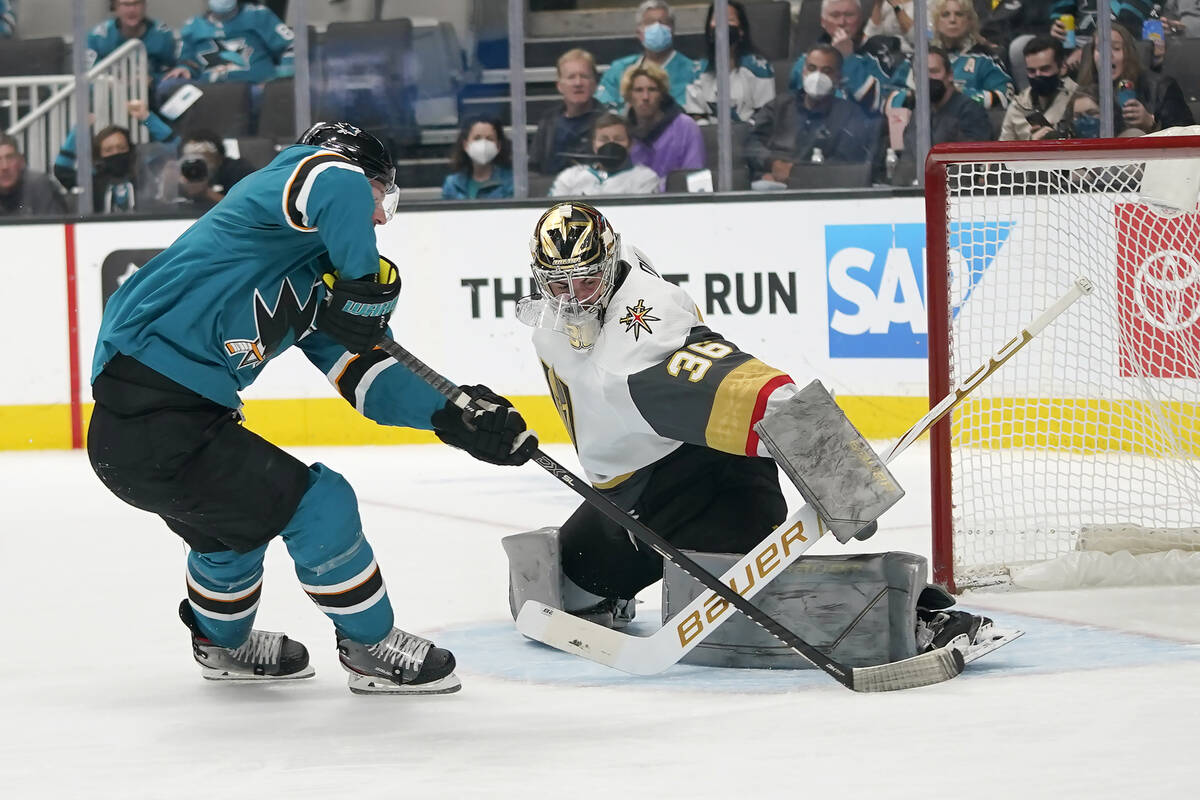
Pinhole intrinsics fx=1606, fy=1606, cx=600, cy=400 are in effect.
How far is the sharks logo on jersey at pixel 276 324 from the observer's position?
2.48 meters

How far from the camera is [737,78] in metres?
6.14

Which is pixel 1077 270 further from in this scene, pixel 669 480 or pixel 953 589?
pixel 669 480

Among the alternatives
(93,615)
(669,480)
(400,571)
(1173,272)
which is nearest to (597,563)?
(669,480)

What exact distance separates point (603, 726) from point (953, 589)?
1.21 m

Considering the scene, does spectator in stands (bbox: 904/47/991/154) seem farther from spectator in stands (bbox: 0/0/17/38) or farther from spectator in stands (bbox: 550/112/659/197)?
spectator in stands (bbox: 0/0/17/38)

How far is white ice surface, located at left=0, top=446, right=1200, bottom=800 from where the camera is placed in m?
2.01

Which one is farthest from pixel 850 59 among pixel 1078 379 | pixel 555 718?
pixel 555 718

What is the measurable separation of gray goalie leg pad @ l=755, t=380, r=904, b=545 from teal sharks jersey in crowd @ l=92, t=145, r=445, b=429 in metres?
0.66

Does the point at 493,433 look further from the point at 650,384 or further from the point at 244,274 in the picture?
the point at 244,274

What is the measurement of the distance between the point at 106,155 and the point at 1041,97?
363cm

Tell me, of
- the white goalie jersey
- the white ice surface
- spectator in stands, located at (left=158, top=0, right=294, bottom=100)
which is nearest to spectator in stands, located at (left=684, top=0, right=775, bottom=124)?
spectator in stands, located at (left=158, top=0, right=294, bottom=100)

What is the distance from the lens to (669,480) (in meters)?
2.85

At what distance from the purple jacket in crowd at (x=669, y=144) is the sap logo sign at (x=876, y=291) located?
63 cm

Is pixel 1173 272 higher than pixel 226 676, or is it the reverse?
pixel 1173 272
